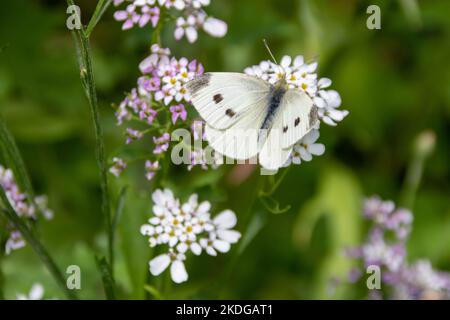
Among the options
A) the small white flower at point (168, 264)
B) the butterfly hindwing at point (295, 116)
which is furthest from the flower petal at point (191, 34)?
the small white flower at point (168, 264)

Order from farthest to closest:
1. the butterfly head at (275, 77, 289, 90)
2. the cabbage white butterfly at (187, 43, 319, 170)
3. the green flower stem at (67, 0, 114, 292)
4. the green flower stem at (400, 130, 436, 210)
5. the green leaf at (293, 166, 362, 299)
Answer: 1. the green leaf at (293, 166, 362, 299)
2. the green flower stem at (400, 130, 436, 210)
3. the butterfly head at (275, 77, 289, 90)
4. the cabbage white butterfly at (187, 43, 319, 170)
5. the green flower stem at (67, 0, 114, 292)

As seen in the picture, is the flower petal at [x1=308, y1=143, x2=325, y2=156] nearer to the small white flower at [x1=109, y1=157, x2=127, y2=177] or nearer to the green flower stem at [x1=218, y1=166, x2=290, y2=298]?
the green flower stem at [x1=218, y1=166, x2=290, y2=298]

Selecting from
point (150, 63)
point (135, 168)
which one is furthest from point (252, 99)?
point (135, 168)

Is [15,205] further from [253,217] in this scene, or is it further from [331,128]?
[331,128]

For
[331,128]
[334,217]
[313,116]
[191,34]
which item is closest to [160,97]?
[191,34]

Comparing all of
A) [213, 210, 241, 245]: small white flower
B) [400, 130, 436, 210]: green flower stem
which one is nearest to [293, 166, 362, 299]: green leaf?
[400, 130, 436, 210]: green flower stem
